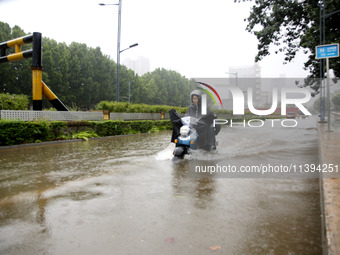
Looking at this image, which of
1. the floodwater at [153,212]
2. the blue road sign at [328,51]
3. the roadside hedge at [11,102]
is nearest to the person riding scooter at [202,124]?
the floodwater at [153,212]

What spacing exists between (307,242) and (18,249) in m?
2.99

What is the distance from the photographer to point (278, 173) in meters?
6.30

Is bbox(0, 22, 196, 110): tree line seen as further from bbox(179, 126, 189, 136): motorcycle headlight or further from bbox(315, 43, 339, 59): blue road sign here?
bbox(179, 126, 189, 136): motorcycle headlight

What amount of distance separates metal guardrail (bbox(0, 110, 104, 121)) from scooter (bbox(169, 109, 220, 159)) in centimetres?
770

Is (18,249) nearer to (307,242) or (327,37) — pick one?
(307,242)

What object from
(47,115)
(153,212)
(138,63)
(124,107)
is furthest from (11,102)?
(138,63)

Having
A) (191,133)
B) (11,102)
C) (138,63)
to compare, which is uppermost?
(138,63)

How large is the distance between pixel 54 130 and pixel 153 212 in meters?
10.9

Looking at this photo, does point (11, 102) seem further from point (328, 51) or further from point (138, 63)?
point (138, 63)

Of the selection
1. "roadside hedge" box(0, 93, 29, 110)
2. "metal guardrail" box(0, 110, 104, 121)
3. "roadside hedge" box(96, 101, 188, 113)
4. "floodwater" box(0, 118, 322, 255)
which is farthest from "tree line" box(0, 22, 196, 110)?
"floodwater" box(0, 118, 322, 255)

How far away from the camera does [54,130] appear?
43.4ft

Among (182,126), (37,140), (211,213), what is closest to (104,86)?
(37,140)

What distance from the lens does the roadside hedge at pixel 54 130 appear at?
10.9 meters

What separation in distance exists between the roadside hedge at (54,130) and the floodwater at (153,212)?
4639 millimetres
